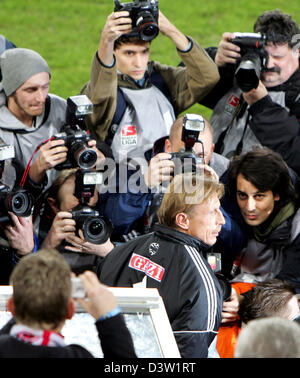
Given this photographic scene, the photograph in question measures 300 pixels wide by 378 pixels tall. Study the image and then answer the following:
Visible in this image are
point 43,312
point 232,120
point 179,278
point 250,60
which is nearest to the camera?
point 43,312

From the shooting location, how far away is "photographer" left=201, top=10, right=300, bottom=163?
4398 millimetres

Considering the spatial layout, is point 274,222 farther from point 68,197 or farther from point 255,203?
point 68,197

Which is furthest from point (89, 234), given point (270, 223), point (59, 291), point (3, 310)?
point (59, 291)

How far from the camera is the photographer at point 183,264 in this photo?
3.00 metres

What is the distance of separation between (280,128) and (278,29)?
62cm

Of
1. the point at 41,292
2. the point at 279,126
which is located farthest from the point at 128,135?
the point at 41,292

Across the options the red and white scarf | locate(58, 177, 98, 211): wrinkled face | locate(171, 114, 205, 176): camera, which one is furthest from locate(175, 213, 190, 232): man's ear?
the red and white scarf

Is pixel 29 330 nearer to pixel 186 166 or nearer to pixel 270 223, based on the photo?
pixel 186 166

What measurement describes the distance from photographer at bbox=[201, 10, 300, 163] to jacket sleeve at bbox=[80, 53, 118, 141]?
0.75 metres

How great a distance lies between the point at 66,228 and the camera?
3779 millimetres

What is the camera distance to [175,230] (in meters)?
3.15

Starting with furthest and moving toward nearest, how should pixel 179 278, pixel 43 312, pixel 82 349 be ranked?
1. pixel 179 278
2. pixel 82 349
3. pixel 43 312

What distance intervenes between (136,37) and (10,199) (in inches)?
51.4

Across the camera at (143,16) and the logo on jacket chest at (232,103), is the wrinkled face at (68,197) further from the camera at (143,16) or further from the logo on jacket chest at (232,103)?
the logo on jacket chest at (232,103)
